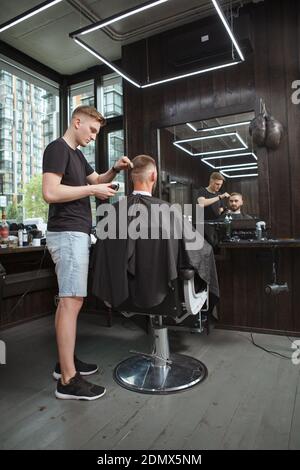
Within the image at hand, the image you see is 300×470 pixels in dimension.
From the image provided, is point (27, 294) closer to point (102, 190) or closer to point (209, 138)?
point (102, 190)

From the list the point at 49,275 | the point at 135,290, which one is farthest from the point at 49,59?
the point at 135,290

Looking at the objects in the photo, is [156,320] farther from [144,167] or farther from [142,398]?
[144,167]

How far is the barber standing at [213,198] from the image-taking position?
2.77 m

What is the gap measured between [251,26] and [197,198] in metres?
1.51

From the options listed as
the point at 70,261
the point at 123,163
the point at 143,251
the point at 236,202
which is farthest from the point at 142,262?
the point at 236,202

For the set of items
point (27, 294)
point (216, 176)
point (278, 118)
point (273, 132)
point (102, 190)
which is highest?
point (278, 118)

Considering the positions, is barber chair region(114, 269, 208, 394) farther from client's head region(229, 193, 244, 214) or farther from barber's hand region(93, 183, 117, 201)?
client's head region(229, 193, 244, 214)

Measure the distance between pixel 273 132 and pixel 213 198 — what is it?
73 centimetres

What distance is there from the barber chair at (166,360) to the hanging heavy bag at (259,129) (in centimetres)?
143

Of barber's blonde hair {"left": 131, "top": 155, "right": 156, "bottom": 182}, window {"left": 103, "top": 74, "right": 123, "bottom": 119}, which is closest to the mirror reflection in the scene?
window {"left": 103, "top": 74, "right": 123, "bottom": 119}

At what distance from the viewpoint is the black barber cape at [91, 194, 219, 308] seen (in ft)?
5.14

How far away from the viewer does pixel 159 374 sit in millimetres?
1842

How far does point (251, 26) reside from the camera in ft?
8.58
